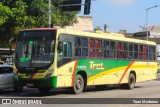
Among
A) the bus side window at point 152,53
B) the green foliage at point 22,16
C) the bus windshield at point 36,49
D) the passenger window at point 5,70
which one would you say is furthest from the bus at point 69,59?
the green foliage at point 22,16

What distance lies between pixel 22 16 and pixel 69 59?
24712mm

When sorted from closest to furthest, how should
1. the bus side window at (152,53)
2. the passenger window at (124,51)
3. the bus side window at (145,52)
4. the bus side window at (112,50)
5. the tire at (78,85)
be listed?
the tire at (78,85), the bus side window at (112,50), the passenger window at (124,51), the bus side window at (145,52), the bus side window at (152,53)

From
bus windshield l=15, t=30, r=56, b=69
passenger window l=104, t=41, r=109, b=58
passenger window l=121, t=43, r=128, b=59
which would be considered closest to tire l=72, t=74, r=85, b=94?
bus windshield l=15, t=30, r=56, b=69

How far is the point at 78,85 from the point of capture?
2042cm

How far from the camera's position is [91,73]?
845 inches

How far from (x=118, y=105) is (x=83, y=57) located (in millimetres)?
6093

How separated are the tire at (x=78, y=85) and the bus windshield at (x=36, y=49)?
2.14 m

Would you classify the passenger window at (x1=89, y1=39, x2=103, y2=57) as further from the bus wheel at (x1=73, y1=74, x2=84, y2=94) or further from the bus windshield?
the bus windshield

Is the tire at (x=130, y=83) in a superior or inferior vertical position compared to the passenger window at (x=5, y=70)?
inferior

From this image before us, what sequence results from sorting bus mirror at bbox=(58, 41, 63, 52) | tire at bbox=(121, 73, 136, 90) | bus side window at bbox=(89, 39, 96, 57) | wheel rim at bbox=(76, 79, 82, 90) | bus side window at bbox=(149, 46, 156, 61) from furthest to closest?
bus side window at bbox=(149, 46, 156, 61)
tire at bbox=(121, 73, 136, 90)
bus side window at bbox=(89, 39, 96, 57)
wheel rim at bbox=(76, 79, 82, 90)
bus mirror at bbox=(58, 41, 63, 52)

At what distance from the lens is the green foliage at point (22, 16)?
42969 mm

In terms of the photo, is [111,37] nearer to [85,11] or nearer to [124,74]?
[124,74]

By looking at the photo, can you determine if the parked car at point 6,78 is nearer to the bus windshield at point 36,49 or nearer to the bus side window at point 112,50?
the bus windshield at point 36,49

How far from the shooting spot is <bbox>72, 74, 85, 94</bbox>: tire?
66.1 ft
